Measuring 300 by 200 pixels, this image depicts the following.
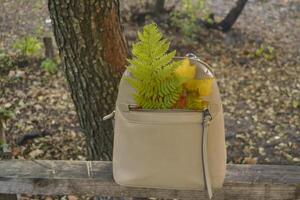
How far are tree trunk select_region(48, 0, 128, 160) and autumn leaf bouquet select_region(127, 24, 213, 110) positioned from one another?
834mm

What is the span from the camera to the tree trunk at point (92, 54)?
95.1 inches

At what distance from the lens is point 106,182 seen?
1968 millimetres

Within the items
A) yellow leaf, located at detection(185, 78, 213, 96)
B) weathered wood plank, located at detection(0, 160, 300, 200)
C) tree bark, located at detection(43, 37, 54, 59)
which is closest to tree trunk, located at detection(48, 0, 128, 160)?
weathered wood plank, located at detection(0, 160, 300, 200)

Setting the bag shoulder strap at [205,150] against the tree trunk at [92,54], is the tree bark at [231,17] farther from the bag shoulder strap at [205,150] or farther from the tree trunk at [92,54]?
the bag shoulder strap at [205,150]

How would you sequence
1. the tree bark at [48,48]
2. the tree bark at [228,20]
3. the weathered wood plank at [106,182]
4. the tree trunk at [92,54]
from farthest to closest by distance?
1. the tree bark at [228,20]
2. the tree bark at [48,48]
3. the tree trunk at [92,54]
4. the weathered wood plank at [106,182]

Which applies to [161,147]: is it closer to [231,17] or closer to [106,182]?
[106,182]

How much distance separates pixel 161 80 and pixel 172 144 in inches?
9.7

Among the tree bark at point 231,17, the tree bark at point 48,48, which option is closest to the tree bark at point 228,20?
the tree bark at point 231,17

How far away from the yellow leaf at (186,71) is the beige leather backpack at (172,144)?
25 mm

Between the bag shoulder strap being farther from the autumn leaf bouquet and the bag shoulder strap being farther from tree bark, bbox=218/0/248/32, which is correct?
tree bark, bbox=218/0/248/32

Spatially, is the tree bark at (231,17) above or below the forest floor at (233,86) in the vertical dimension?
above

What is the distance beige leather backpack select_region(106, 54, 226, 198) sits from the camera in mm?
1659

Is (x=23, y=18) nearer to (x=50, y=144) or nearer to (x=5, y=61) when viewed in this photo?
(x=5, y=61)

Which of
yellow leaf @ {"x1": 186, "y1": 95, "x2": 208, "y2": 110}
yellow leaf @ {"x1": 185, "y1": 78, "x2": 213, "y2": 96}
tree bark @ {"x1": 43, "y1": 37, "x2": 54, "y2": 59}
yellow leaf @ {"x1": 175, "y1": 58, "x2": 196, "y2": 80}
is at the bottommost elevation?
tree bark @ {"x1": 43, "y1": 37, "x2": 54, "y2": 59}
